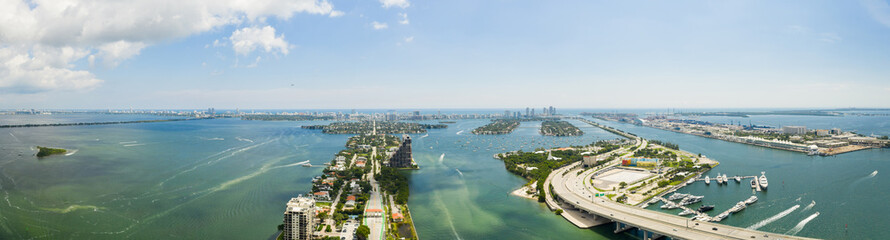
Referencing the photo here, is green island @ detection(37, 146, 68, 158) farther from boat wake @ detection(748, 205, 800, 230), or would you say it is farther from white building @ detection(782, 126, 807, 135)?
white building @ detection(782, 126, 807, 135)

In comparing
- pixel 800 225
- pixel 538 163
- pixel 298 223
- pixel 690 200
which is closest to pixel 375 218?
pixel 298 223

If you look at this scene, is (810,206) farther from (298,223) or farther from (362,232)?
(298,223)

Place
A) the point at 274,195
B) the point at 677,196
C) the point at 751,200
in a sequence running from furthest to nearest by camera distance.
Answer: the point at 274,195
the point at 677,196
the point at 751,200

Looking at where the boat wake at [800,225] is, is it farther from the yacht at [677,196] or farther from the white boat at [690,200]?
the yacht at [677,196]

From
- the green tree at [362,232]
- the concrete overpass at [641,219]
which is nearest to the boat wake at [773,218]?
the concrete overpass at [641,219]

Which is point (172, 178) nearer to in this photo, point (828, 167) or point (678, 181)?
point (678, 181)

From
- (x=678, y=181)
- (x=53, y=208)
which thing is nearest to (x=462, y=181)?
(x=678, y=181)
